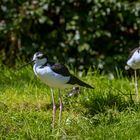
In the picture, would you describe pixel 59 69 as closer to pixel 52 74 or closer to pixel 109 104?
pixel 52 74

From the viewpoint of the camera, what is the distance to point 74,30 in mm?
8875

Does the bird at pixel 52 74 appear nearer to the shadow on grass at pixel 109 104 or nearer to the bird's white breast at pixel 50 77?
the bird's white breast at pixel 50 77

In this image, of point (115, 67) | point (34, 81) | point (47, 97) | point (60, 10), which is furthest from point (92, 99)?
point (60, 10)

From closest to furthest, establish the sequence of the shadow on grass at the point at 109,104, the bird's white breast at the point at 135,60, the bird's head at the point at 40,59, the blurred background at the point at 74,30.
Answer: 1. the bird's head at the point at 40,59
2. the shadow on grass at the point at 109,104
3. the bird's white breast at the point at 135,60
4. the blurred background at the point at 74,30

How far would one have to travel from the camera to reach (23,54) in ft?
29.9

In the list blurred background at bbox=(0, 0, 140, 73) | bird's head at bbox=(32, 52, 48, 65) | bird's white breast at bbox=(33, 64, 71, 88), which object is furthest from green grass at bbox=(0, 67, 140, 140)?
blurred background at bbox=(0, 0, 140, 73)

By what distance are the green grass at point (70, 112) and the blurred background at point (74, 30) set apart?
4.41ft

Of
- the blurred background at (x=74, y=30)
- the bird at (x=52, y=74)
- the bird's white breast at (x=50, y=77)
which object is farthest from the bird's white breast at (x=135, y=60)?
the blurred background at (x=74, y=30)

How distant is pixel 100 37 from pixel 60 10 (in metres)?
0.74

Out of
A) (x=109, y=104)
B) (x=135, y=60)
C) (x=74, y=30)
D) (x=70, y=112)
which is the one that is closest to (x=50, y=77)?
(x=70, y=112)

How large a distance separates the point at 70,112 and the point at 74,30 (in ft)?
9.88

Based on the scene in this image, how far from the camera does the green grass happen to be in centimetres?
527

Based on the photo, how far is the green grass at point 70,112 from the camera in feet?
17.3

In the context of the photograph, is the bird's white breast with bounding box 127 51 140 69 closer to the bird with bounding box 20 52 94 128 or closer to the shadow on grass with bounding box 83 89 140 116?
the shadow on grass with bounding box 83 89 140 116
